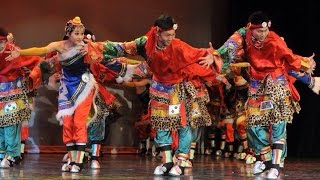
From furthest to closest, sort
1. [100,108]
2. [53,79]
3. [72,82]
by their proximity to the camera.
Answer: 1. [100,108]
2. [53,79]
3. [72,82]

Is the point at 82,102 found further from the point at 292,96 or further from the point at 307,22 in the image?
the point at 307,22

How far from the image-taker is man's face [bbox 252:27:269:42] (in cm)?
453

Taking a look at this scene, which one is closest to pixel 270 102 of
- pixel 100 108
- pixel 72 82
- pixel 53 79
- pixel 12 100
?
pixel 72 82

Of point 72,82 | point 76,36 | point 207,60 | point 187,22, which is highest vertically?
point 187,22

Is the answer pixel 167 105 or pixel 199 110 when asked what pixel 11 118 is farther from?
pixel 199 110

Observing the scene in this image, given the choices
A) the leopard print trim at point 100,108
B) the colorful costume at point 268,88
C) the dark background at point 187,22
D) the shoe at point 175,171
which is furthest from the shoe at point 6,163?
the dark background at point 187,22

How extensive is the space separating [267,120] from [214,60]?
61 centimetres

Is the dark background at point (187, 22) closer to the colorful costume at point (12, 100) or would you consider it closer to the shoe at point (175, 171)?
the colorful costume at point (12, 100)

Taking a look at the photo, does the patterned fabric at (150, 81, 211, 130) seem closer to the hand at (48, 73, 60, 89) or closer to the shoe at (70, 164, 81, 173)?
the shoe at (70, 164, 81, 173)

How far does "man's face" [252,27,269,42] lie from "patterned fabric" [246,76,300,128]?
0.31m

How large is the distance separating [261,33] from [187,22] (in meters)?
4.81

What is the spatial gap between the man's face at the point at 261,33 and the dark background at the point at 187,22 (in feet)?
11.3

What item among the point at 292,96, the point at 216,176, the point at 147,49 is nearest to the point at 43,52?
→ the point at 147,49

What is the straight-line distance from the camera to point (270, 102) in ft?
14.9
